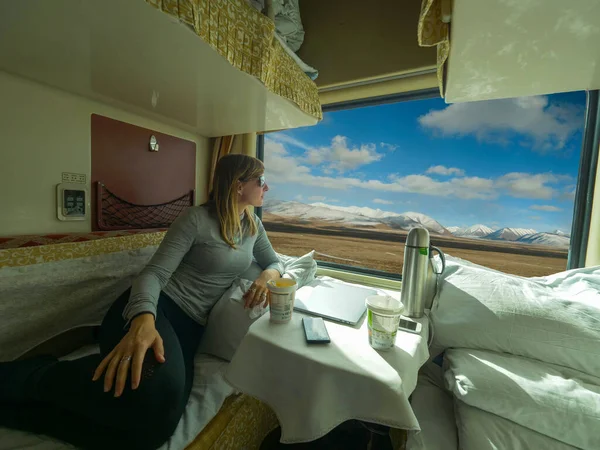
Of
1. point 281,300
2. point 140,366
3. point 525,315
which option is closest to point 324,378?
point 281,300

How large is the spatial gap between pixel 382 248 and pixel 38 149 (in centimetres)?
189

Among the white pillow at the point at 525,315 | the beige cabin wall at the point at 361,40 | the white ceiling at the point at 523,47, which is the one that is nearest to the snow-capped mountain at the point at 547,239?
the white pillow at the point at 525,315

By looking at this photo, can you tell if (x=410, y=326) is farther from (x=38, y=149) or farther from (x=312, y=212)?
(x=38, y=149)

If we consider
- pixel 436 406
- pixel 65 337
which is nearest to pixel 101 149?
pixel 65 337

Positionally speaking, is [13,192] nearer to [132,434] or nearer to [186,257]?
[186,257]

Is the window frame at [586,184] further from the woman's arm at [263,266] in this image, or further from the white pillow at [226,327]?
the white pillow at [226,327]

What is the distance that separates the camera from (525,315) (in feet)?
2.52

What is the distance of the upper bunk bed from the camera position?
0.60 meters

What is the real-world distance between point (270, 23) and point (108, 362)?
1.21 m

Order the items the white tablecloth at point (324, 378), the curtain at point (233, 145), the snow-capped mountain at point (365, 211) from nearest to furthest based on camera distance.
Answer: the white tablecloth at point (324, 378) < the snow-capped mountain at point (365, 211) < the curtain at point (233, 145)

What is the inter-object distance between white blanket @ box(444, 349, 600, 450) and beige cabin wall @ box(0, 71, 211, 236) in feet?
5.74

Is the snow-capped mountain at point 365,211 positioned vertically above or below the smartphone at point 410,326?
above

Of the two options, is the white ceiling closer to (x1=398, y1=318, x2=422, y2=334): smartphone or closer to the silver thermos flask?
the silver thermos flask

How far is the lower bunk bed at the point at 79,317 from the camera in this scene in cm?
70
